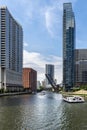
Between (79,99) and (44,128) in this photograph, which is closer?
(44,128)

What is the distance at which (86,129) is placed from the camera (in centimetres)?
4562

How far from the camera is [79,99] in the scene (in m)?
130

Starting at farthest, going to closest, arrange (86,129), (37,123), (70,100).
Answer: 1. (70,100)
2. (37,123)
3. (86,129)

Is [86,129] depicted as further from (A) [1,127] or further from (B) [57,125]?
(A) [1,127]

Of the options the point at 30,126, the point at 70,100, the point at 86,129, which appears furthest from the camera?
the point at 70,100

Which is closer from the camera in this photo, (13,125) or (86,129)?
(86,129)

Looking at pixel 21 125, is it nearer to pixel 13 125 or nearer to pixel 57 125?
pixel 13 125

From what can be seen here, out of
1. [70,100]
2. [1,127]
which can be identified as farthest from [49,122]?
[70,100]

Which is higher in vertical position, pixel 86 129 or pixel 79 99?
pixel 86 129

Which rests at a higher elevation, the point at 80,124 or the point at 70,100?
the point at 80,124

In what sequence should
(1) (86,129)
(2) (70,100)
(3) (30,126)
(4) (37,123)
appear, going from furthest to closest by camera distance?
(2) (70,100) < (4) (37,123) < (3) (30,126) < (1) (86,129)

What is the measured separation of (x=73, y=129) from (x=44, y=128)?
4.29 m

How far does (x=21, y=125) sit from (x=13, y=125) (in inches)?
49.2

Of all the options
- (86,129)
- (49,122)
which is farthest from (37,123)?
(86,129)
